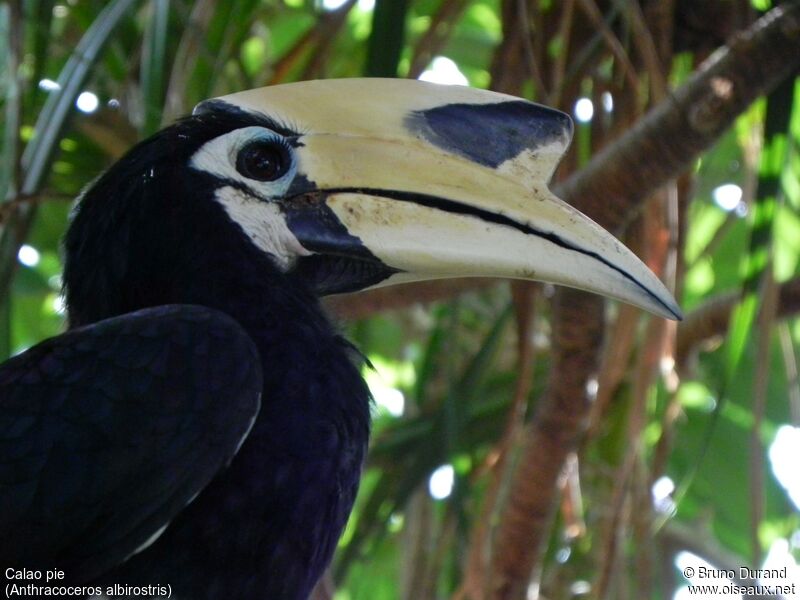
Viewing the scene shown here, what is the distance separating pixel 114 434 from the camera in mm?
1517

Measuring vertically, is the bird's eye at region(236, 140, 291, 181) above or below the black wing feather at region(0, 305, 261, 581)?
above

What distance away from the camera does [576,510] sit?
8.63 feet

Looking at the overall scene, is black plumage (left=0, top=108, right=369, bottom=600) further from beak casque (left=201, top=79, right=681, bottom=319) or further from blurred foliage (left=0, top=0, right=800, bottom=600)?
blurred foliage (left=0, top=0, right=800, bottom=600)

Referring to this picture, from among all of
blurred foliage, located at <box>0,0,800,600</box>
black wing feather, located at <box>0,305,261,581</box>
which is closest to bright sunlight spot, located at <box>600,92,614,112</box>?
blurred foliage, located at <box>0,0,800,600</box>

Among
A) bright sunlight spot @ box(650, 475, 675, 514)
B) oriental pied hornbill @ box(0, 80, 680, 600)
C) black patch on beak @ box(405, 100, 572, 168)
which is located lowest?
bright sunlight spot @ box(650, 475, 675, 514)

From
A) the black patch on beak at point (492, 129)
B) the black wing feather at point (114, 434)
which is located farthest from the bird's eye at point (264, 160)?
the black wing feather at point (114, 434)

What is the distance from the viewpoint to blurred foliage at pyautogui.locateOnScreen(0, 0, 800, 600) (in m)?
2.15

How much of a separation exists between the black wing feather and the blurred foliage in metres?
0.50

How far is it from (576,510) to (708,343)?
50 cm

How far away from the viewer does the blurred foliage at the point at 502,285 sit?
84.6 inches

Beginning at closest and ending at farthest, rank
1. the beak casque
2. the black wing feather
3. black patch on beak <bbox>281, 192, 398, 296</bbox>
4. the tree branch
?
the black wing feather
the beak casque
black patch on beak <bbox>281, 192, 398, 296</bbox>
the tree branch

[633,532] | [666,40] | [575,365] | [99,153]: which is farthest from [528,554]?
[99,153]

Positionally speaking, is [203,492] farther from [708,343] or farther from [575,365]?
[708,343]

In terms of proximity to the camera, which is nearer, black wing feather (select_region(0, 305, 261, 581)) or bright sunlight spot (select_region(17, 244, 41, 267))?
black wing feather (select_region(0, 305, 261, 581))
